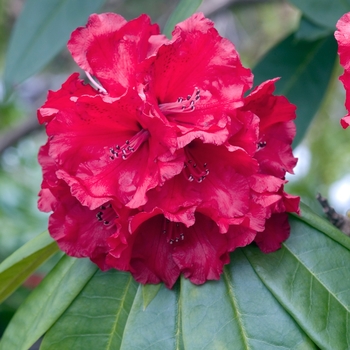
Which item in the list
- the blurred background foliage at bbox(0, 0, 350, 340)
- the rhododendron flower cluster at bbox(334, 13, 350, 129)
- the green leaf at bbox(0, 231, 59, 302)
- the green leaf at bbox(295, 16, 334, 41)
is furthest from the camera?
the blurred background foliage at bbox(0, 0, 350, 340)

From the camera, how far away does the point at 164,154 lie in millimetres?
773

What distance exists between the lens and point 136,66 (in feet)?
2.69

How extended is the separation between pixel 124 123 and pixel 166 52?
Result: 13cm

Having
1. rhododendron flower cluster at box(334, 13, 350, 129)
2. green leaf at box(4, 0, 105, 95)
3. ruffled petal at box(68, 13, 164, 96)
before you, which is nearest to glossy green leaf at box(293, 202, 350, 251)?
rhododendron flower cluster at box(334, 13, 350, 129)

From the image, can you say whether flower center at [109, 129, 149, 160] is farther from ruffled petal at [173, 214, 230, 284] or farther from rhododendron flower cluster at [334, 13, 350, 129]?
rhododendron flower cluster at [334, 13, 350, 129]

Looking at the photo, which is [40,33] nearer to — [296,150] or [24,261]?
[24,261]

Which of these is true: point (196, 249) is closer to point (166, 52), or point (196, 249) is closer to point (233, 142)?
point (233, 142)

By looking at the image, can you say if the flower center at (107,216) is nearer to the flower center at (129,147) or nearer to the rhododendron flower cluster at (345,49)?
the flower center at (129,147)

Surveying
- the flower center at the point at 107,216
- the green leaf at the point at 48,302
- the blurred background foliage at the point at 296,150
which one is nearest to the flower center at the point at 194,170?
the flower center at the point at 107,216

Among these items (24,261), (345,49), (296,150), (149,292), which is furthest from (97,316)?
(296,150)

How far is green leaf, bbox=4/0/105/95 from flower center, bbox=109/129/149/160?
55 cm

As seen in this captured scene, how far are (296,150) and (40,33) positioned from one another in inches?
39.0

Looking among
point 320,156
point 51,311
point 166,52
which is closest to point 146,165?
point 166,52

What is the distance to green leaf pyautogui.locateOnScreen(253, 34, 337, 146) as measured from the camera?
4.61 ft
